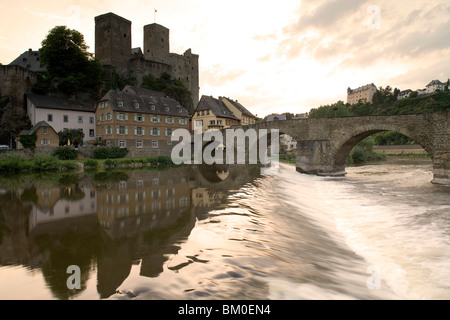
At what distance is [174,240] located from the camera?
702 cm

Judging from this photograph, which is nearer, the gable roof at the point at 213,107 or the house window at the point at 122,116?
the house window at the point at 122,116

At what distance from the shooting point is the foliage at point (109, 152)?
33.5 metres

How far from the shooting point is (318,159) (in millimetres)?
29406

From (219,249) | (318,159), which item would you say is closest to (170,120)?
(318,159)

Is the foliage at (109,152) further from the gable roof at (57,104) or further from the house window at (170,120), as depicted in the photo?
the gable roof at (57,104)

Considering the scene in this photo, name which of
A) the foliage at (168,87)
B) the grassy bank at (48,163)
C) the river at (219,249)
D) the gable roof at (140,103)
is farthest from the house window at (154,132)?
the river at (219,249)

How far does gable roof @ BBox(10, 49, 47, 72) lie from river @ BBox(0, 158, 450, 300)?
54103 millimetres

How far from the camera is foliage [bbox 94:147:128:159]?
33.5m

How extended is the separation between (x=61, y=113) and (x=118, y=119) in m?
9.05

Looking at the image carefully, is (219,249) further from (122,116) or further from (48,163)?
(122,116)

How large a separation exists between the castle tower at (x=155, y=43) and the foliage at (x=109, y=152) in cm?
4036

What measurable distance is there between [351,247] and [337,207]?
237 inches

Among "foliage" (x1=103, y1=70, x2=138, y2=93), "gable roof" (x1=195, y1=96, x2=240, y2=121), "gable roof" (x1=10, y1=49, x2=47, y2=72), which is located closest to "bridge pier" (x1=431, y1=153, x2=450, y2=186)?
"gable roof" (x1=195, y1=96, x2=240, y2=121)

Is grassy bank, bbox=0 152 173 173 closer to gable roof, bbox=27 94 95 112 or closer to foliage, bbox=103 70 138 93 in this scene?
gable roof, bbox=27 94 95 112
